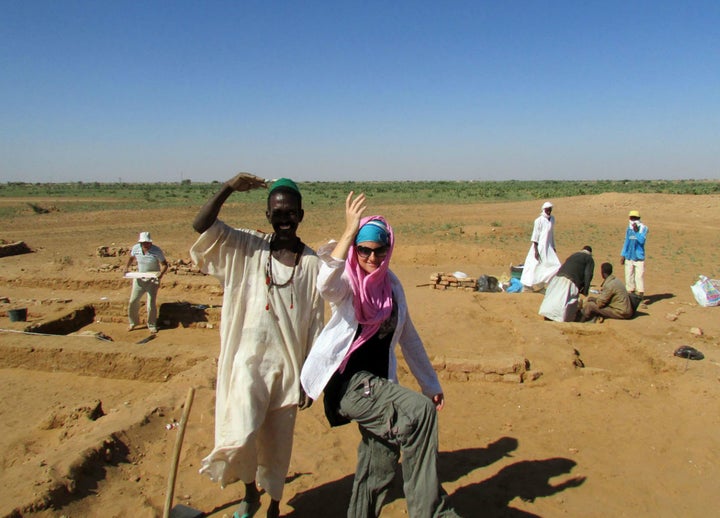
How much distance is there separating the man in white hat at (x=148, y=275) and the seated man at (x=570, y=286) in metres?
6.18

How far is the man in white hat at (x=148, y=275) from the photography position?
26.1 feet

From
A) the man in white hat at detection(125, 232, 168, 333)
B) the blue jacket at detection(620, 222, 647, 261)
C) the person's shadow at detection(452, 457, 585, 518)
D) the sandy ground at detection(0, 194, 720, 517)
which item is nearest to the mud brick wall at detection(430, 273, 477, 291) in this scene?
the sandy ground at detection(0, 194, 720, 517)

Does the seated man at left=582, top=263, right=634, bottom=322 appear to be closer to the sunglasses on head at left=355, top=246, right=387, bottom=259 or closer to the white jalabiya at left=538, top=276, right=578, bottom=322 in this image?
the white jalabiya at left=538, top=276, right=578, bottom=322

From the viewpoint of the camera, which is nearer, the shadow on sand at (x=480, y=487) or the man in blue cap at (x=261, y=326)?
the man in blue cap at (x=261, y=326)

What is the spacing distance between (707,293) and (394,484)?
7571mm

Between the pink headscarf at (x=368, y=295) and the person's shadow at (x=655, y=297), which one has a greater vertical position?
the pink headscarf at (x=368, y=295)

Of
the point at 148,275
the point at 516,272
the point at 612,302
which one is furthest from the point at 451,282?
the point at 148,275

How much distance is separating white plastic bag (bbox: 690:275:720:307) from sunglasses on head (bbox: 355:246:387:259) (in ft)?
27.4

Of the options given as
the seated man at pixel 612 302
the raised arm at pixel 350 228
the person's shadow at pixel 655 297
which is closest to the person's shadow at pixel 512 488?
the raised arm at pixel 350 228

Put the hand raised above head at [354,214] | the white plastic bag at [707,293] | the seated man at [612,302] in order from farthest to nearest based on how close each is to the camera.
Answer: the white plastic bag at [707,293] < the seated man at [612,302] < the hand raised above head at [354,214]

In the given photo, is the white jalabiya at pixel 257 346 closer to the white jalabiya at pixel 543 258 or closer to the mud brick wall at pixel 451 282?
the mud brick wall at pixel 451 282

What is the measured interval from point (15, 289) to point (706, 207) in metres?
28.0

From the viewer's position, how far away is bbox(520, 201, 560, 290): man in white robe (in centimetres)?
906

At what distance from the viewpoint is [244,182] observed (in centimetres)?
272
